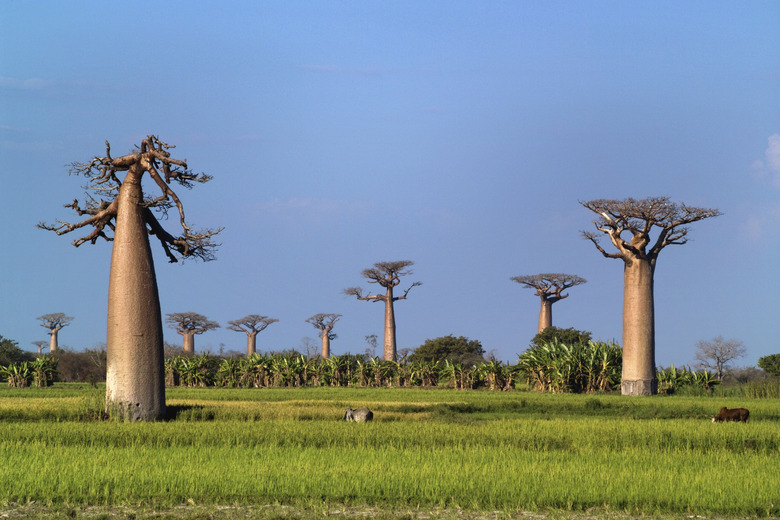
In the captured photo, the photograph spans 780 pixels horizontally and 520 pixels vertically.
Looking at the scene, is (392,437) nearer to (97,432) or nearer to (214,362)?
(97,432)

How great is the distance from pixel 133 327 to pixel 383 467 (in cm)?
957

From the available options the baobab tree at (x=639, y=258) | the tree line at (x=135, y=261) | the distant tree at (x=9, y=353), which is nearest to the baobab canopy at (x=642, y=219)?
the baobab tree at (x=639, y=258)

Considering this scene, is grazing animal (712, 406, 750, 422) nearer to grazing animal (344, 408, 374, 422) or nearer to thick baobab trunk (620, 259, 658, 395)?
grazing animal (344, 408, 374, 422)

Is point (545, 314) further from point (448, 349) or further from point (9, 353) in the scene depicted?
point (9, 353)

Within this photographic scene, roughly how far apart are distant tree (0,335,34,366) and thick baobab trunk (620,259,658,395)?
37462 mm

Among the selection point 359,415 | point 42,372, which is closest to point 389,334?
point 42,372

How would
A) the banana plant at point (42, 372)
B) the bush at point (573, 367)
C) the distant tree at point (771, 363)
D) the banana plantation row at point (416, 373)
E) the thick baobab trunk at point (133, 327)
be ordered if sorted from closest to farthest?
the thick baobab trunk at point (133, 327), the bush at point (573, 367), the banana plantation row at point (416, 373), the banana plant at point (42, 372), the distant tree at point (771, 363)

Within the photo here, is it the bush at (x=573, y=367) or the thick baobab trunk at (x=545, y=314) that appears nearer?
the bush at (x=573, y=367)

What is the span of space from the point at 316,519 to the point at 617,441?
26.5 ft

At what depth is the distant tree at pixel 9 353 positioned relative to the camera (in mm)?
52875

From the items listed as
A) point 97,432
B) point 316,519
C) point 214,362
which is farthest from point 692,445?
point 214,362

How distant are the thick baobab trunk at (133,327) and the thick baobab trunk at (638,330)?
19.0m

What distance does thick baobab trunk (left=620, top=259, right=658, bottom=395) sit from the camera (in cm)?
3192

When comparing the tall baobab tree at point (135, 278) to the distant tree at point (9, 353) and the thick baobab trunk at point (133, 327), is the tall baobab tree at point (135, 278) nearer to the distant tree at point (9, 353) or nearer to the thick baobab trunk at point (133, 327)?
the thick baobab trunk at point (133, 327)
